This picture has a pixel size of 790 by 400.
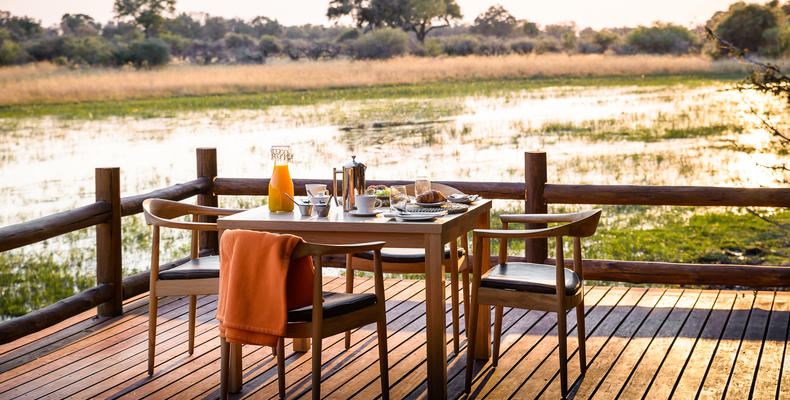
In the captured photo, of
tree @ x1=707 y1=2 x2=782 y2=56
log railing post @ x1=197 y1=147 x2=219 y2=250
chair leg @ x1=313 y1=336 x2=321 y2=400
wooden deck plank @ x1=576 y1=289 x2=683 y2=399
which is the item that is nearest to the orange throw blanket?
chair leg @ x1=313 y1=336 x2=321 y2=400

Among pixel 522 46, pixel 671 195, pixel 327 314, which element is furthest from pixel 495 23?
pixel 327 314

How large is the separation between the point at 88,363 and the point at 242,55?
64.7 feet

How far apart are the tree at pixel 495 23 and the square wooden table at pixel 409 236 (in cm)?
2132

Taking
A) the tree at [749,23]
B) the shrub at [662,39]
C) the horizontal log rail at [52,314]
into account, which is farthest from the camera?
the shrub at [662,39]

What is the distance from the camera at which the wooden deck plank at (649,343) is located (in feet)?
12.4

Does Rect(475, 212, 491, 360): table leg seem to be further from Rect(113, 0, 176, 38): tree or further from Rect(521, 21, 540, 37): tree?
Rect(113, 0, 176, 38): tree

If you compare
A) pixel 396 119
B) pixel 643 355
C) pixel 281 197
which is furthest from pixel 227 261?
pixel 396 119

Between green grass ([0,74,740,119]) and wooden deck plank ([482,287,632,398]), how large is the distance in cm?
1659

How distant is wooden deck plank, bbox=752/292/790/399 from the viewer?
3738mm

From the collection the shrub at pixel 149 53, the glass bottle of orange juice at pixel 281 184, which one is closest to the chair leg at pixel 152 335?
the glass bottle of orange juice at pixel 281 184

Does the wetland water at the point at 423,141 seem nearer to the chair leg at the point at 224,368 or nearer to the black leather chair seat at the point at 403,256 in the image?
the black leather chair seat at the point at 403,256

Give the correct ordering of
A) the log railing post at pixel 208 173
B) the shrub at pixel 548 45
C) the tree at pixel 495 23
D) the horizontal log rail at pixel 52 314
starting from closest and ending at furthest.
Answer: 1. the horizontal log rail at pixel 52 314
2. the log railing post at pixel 208 173
3. the shrub at pixel 548 45
4. the tree at pixel 495 23

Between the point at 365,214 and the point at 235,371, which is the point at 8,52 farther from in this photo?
the point at 365,214

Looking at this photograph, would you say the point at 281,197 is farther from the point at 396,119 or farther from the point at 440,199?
the point at 396,119
